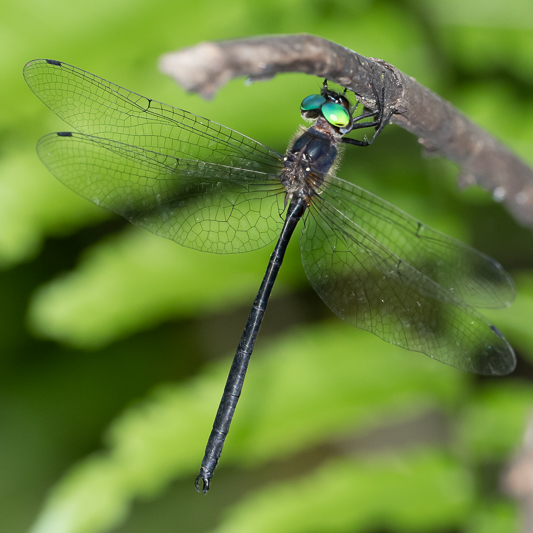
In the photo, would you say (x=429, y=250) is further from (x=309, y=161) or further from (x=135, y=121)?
(x=135, y=121)

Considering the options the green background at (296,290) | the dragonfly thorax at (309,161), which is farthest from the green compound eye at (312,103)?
the green background at (296,290)

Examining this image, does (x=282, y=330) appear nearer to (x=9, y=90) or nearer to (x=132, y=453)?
(x=132, y=453)

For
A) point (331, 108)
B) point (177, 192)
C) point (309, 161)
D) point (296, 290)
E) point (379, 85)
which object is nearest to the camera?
point (379, 85)

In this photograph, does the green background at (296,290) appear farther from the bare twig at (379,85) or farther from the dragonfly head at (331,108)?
the bare twig at (379,85)

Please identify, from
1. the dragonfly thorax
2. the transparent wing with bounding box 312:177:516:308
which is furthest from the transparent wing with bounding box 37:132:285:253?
the transparent wing with bounding box 312:177:516:308

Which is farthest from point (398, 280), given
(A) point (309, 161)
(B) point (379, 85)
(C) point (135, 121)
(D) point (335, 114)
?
(C) point (135, 121)

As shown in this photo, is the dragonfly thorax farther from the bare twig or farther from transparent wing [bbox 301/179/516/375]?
the bare twig
